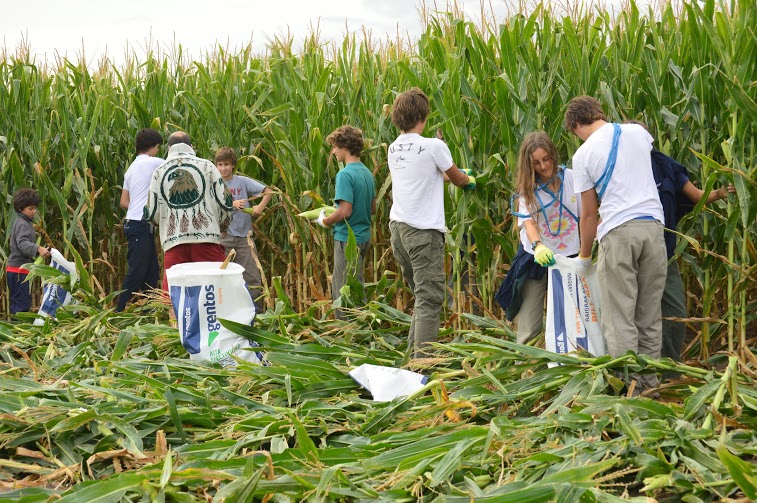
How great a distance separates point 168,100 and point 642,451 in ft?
24.4

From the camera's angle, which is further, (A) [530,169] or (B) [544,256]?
(A) [530,169]

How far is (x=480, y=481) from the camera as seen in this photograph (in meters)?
3.55

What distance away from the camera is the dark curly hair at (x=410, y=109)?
5918 millimetres

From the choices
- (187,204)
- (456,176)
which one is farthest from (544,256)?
(187,204)

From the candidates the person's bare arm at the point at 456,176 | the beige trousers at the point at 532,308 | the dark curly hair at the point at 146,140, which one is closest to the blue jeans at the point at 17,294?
the dark curly hair at the point at 146,140

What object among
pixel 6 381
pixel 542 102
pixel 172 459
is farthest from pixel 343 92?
pixel 172 459

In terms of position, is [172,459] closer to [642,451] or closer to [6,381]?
[6,381]

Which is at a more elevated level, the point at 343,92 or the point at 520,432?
the point at 343,92

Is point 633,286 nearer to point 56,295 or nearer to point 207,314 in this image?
point 207,314

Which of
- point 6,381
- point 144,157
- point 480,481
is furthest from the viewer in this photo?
point 144,157

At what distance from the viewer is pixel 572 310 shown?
5.21 m

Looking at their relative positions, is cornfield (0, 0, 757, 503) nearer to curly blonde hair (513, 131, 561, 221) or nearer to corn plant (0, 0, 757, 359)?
corn plant (0, 0, 757, 359)

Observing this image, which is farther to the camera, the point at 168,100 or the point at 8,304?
the point at 168,100

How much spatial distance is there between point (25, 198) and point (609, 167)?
582 cm
